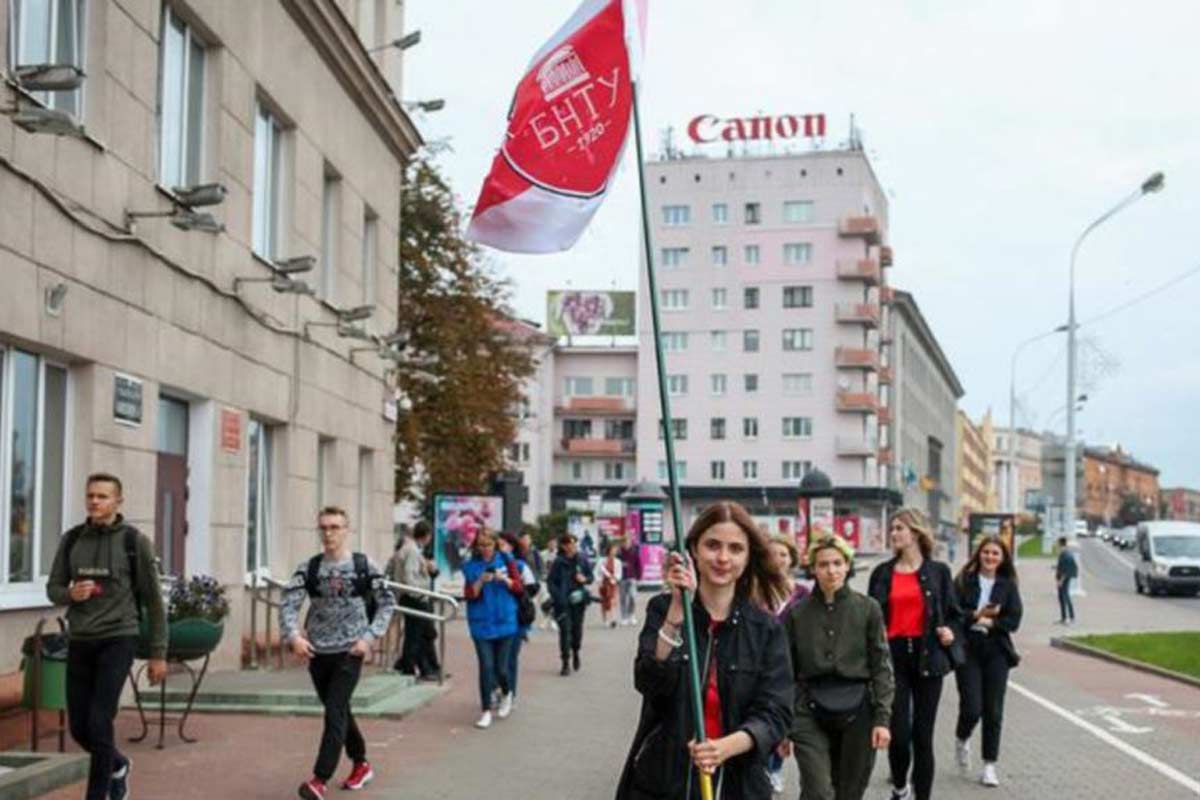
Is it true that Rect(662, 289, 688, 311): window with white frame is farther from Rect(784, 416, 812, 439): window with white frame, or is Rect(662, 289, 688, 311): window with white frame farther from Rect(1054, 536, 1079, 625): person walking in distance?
Rect(1054, 536, 1079, 625): person walking in distance

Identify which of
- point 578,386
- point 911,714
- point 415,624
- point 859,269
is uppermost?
point 859,269

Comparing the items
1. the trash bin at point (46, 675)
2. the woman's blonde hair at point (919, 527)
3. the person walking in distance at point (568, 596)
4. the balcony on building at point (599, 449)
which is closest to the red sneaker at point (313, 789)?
the trash bin at point (46, 675)

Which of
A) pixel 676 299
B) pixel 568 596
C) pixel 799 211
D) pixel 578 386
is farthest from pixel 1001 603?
pixel 578 386

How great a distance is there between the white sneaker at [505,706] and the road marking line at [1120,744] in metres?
5.26

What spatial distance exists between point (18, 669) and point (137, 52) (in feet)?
17.9

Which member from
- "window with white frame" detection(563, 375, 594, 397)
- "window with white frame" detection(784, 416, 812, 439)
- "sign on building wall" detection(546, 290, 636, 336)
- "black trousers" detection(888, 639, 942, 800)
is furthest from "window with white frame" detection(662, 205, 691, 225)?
"black trousers" detection(888, 639, 942, 800)

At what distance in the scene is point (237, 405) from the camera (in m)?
17.2

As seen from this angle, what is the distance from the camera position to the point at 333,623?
9883mm

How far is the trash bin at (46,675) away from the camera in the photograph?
10.3 meters

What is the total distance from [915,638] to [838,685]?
190cm

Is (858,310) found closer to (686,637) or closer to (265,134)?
(265,134)

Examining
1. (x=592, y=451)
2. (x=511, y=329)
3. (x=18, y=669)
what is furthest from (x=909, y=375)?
(x=18, y=669)

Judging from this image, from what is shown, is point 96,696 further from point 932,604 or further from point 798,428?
point 798,428

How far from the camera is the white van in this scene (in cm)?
4541
